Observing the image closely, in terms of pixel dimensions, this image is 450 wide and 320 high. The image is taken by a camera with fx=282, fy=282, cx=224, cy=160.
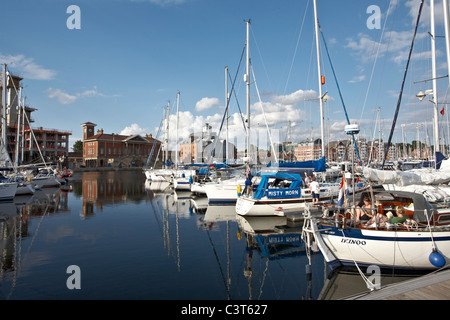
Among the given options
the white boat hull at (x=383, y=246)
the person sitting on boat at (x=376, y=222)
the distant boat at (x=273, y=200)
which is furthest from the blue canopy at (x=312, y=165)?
the white boat hull at (x=383, y=246)

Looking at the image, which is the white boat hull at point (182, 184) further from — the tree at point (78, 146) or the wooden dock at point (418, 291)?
the tree at point (78, 146)

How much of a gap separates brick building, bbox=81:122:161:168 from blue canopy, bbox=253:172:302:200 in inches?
3762

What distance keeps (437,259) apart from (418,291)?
298 cm

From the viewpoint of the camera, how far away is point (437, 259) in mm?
8555

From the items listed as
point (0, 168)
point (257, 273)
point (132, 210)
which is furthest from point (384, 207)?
point (0, 168)

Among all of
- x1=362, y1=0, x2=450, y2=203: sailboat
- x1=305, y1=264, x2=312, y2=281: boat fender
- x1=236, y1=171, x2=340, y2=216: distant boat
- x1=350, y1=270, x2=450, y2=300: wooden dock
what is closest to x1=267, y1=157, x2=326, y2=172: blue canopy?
x1=236, y1=171, x2=340, y2=216: distant boat

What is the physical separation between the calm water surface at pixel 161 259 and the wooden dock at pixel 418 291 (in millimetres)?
1400

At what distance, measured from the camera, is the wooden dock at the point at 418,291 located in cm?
615

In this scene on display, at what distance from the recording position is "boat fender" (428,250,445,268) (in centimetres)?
852

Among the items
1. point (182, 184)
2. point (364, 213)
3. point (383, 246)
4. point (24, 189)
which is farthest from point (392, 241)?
point (24, 189)

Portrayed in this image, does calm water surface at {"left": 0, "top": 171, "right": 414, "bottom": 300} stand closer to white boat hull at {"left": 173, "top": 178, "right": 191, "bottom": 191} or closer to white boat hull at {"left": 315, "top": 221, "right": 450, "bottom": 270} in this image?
white boat hull at {"left": 315, "top": 221, "right": 450, "bottom": 270}

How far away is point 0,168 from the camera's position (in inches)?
1134
